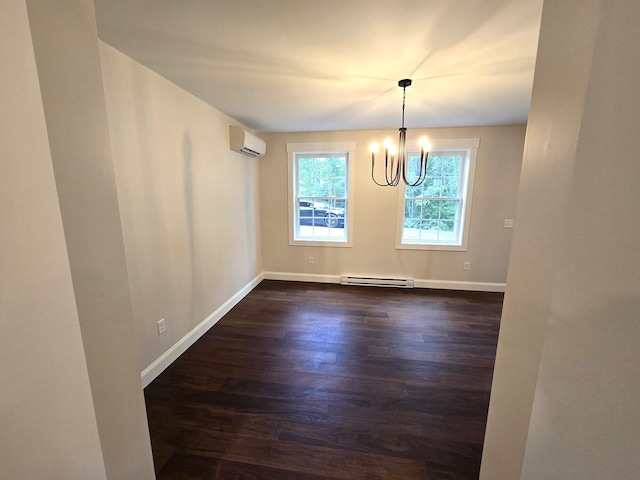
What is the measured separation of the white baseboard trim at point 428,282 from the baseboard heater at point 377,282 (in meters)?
0.10

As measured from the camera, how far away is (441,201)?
381cm

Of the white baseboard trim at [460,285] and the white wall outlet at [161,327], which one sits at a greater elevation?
the white wall outlet at [161,327]

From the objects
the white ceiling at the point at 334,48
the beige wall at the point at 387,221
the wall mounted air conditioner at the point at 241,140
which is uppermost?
the white ceiling at the point at 334,48

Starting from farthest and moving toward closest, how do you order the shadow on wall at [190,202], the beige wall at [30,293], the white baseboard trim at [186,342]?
the shadow on wall at [190,202] → the white baseboard trim at [186,342] → the beige wall at [30,293]

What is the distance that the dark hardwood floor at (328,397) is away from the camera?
1387mm

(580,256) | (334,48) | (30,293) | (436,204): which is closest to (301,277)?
(436,204)

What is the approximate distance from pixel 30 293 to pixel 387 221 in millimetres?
3764

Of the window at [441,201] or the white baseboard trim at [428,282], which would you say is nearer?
the window at [441,201]

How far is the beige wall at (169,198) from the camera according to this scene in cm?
174

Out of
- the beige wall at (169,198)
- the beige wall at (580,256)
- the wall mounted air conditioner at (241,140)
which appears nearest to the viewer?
the beige wall at (580,256)

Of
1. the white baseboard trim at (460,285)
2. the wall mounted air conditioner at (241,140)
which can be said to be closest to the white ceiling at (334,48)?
the wall mounted air conditioner at (241,140)

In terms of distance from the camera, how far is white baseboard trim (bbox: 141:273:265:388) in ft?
6.54

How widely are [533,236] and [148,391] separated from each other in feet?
8.25

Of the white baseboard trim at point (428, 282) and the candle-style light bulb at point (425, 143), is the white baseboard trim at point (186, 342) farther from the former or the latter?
the candle-style light bulb at point (425, 143)
